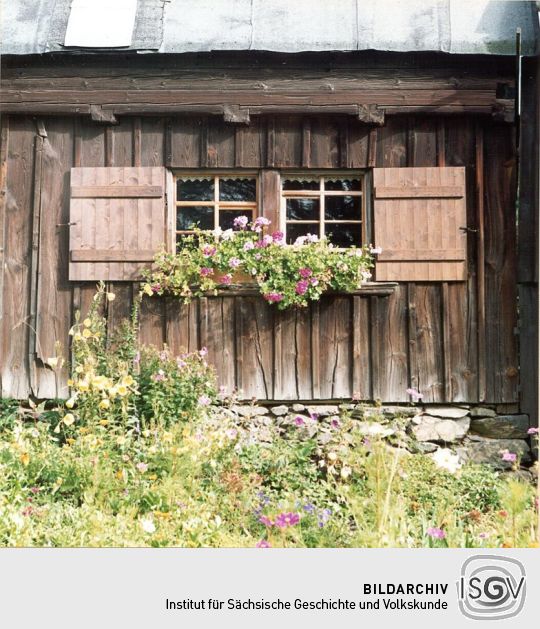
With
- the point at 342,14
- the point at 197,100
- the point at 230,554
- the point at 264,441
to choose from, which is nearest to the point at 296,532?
the point at 230,554

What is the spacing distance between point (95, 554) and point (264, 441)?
2.17 m

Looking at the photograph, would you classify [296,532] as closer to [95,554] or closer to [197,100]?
[95,554]

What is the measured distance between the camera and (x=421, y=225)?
5.19 m

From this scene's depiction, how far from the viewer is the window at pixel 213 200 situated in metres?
5.30

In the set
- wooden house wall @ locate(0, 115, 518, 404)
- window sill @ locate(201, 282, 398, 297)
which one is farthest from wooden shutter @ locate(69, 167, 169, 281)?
window sill @ locate(201, 282, 398, 297)

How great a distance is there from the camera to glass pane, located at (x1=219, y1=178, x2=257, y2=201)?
17.5 ft

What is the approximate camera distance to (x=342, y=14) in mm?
5039

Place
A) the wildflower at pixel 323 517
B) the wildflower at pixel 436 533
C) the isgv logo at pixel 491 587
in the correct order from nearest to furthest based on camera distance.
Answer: the isgv logo at pixel 491 587, the wildflower at pixel 436 533, the wildflower at pixel 323 517

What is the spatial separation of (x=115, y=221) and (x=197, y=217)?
63 cm

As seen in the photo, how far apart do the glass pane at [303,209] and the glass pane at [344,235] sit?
150 mm

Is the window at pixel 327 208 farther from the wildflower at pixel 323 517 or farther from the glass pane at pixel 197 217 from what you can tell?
the wildflower at pixel 323 517

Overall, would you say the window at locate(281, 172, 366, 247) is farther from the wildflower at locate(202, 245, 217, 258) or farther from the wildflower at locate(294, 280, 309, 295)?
the wildflower at locate(202, 245, 217, 258)

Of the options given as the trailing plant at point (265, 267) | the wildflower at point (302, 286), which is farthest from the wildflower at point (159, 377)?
the wildflower at point (302, 286)

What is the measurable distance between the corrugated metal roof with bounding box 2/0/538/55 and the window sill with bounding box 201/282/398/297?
5.86 feet
